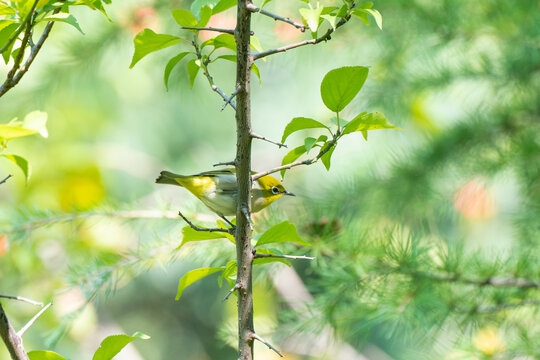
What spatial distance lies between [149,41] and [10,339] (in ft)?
0.72

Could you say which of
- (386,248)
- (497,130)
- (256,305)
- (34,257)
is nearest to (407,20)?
(497,130)

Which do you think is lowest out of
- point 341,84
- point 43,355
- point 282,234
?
point 43,355

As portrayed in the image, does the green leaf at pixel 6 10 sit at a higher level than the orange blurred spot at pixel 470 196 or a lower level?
higher

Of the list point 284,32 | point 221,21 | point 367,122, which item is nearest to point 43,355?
point 367,122

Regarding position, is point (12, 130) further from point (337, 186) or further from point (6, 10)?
point (337, 186)

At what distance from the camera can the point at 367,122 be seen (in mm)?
362

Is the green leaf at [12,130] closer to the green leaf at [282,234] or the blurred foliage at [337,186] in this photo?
the green leaf at [282,234]

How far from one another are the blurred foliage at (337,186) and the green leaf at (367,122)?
506mm

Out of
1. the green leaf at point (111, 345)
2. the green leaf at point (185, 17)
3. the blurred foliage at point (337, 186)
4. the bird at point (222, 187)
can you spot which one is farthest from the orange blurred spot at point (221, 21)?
the green leaf at point (111, 345)

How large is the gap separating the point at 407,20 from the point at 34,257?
1.14 m

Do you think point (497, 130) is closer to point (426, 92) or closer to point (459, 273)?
point (426, 92)

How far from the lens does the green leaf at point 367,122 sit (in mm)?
355

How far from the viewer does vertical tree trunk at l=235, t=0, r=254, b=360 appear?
12.9 inches

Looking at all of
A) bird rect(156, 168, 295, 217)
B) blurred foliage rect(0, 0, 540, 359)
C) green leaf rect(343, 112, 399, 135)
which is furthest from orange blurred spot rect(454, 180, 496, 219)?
green leaf rect(343, 112, 399, 135)
